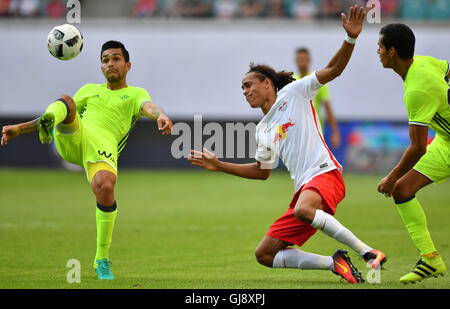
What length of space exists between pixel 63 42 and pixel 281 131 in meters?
2.68

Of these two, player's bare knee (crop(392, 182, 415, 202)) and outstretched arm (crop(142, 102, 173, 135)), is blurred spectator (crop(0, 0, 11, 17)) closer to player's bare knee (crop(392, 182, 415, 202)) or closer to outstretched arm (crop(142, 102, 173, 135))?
outstretched arm (crop(142, 102, 173, 135))

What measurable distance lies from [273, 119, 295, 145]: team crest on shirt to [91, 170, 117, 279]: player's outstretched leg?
173 cm

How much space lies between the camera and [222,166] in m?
6.96

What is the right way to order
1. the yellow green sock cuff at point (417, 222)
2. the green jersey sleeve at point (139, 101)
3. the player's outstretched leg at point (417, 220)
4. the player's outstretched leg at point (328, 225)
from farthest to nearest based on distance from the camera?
the green jersey sleeve at point (139, 101)
the yellow green sock cuff at point (417, 222)
the player's outstretched leg at point (417, 220)
the player's outstretched leg at point (328, 225)

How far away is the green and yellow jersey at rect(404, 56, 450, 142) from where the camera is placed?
665cm

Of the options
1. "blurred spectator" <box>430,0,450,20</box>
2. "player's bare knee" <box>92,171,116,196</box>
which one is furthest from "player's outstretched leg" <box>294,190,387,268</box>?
"blurred spectator" <box>430,0,450,20</box>

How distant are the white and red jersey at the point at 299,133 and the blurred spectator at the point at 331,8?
1875cm

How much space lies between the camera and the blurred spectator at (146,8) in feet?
88.7

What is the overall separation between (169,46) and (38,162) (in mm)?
6600

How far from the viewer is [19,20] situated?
27.3 m

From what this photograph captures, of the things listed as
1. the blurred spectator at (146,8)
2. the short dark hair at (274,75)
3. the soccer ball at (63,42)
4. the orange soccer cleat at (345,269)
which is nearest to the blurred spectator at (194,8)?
the blurred spectator at (146,8)

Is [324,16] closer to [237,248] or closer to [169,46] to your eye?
[169,46]

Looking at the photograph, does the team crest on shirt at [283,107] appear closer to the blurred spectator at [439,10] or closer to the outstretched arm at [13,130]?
the outstretched arm at [13,130]

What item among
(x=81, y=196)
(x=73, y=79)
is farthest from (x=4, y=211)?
(x=73, y=79)
